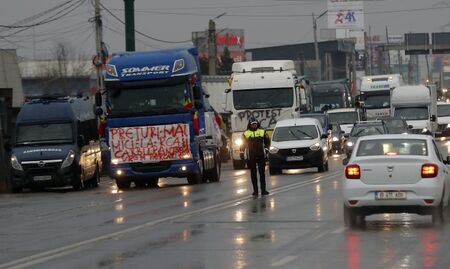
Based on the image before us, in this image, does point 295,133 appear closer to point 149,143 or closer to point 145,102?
point 149,143

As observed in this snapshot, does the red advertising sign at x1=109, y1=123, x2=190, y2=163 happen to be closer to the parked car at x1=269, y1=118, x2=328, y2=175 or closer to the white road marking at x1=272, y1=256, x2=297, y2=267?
the parked car at x1=269, y1=118, x2=328, y2=175

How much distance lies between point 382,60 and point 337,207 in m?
172

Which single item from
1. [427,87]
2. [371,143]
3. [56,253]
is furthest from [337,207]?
[427,87]

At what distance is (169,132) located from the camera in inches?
1241

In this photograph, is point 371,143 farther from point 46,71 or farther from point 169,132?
point 46,71

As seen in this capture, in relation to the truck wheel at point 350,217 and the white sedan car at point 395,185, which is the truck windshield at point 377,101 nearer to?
the truck wheel at point 350,217

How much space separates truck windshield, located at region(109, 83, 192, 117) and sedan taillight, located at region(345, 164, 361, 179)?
1363 centimetres

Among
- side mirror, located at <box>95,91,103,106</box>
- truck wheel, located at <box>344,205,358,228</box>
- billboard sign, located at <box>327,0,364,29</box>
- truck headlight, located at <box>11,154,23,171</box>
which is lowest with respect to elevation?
truck wheel, located at <box>344,205,358,228</box>

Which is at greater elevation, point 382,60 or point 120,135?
point 382,60

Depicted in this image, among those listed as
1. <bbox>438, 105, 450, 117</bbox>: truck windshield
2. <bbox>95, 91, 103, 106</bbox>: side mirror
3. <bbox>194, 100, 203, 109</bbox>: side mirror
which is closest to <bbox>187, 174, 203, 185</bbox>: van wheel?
<bbox>194, 100, 203, 109</bbox>: side mirror

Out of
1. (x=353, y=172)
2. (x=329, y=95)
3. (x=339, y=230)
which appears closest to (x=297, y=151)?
(x=353, y=172)

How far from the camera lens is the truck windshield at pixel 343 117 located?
59625 mm

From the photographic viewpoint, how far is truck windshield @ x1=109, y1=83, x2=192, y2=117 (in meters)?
31.5

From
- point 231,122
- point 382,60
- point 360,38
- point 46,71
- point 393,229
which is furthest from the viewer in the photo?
point 382,60
